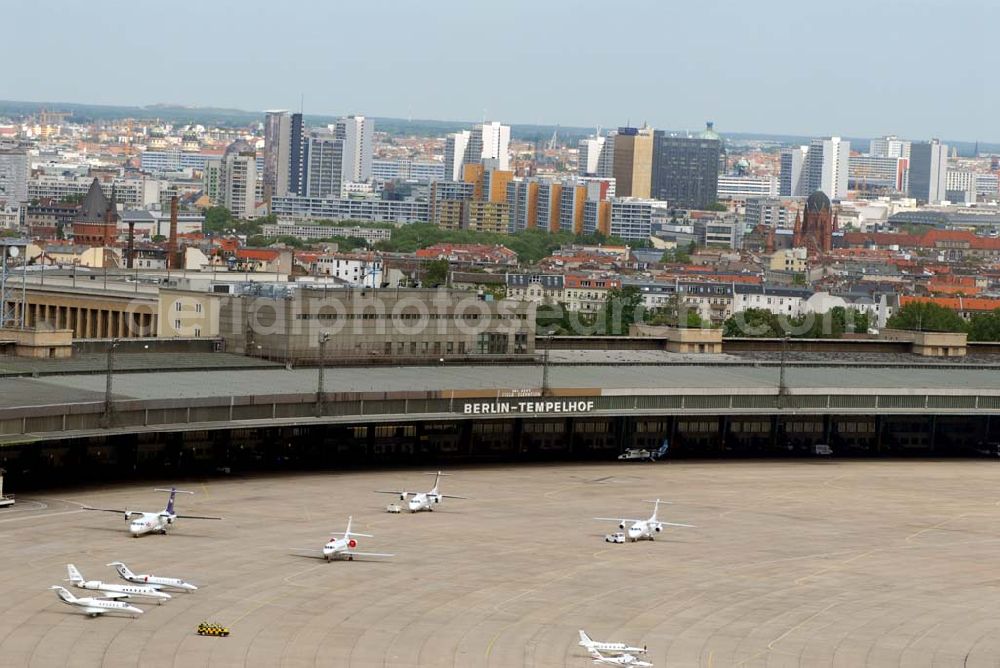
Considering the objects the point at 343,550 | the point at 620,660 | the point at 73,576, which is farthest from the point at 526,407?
the point at 620,660

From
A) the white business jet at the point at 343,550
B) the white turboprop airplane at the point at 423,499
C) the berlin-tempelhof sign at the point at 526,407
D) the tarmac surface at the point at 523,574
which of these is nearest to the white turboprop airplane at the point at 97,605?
the tarmac surface at the point at 523,574

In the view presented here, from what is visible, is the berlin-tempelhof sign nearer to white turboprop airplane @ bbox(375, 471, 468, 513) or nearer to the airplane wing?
white turboprop airplane @ bbox(375, 471, 468, 513)

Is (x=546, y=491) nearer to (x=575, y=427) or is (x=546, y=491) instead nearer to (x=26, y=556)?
(x=575, y=427)

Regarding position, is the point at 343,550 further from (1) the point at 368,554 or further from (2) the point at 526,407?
(2) the point at 526,407

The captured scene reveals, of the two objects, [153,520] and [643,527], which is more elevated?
[643,527]

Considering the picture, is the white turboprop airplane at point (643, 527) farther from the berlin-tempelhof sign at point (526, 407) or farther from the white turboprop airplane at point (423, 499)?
the berlin-tempelhof sign at point (526, 407)

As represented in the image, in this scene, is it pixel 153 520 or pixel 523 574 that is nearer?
pixel 523 574
